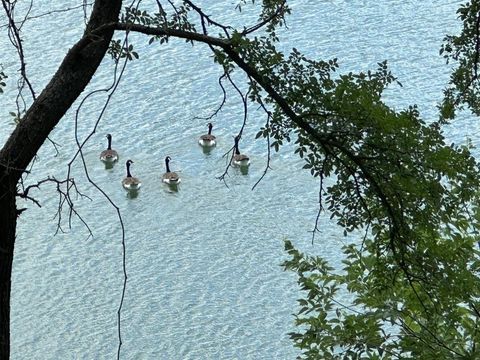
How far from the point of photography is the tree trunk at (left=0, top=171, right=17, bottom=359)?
3.71 metres

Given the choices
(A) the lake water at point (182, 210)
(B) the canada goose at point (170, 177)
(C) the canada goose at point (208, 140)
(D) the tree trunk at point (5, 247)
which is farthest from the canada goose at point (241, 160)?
(D) the tree trunk at point (5, 247)

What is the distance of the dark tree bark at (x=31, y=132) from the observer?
372cm

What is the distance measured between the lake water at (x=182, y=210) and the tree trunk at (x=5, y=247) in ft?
18.3

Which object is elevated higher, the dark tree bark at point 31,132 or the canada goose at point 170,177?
the canada goose at point 170,177

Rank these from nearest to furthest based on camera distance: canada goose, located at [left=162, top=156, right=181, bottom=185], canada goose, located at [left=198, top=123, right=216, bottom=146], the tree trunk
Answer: the tree trunk
canada goose, located at [left=162, top=156, right=181, bottom=185]
canada goose, located at [left=198, top=123, right=216, bottom=146]

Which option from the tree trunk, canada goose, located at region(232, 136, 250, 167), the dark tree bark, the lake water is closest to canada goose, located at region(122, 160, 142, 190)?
Result: the lake water

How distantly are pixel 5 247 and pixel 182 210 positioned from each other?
7.79 metres

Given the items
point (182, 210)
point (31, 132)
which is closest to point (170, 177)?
point (182, 210)

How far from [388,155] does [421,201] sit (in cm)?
27

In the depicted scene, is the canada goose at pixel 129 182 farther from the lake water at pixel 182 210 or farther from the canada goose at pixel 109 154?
the canada goose at pixel 109 154

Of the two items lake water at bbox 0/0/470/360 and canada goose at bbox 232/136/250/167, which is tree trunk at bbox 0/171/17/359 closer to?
lake water at bbox 0/0/470/360

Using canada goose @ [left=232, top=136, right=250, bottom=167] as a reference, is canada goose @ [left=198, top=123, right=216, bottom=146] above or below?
above

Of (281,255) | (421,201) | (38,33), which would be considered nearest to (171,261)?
(281,255)

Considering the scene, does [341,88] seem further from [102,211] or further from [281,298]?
[102,211]
